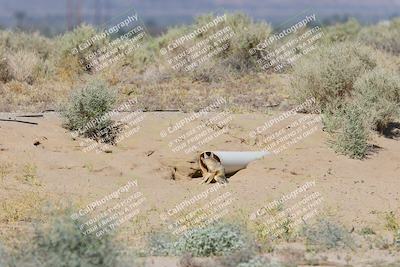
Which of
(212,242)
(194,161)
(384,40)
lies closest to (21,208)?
(212,242)

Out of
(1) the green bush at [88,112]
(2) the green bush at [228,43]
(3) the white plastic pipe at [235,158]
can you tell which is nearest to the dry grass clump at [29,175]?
(1) the green bush at [88,112]

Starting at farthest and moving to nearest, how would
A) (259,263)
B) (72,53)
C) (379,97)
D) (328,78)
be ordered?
(72,53) < (328,78) < (379,97) < (259,263)

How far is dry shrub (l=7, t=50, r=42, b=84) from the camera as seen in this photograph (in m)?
21.5

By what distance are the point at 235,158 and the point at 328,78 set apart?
13.4 feet

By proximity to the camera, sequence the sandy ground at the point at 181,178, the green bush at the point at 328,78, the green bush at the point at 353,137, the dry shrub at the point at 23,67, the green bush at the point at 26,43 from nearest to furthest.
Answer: the sandy ground at the point at 181,178 < the green bush at the point at 353,137 < the green bush at the point at 328,78 < the dry shrub at the point at 23,67 < the green bush at the point at 26,43

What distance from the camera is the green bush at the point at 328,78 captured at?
1780 centimetres

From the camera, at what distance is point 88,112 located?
1578 centimetres

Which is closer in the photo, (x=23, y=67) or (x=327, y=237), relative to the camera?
(x=327, y=237)

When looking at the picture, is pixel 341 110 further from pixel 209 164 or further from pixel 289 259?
pixel 289 259

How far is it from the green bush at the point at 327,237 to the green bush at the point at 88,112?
584cm

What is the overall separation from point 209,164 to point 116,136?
7.18 ft

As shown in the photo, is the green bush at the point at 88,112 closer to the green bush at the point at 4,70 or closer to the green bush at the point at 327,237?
the green bush at the point at 4,70

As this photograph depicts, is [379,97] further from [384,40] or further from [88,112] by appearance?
[384,40]

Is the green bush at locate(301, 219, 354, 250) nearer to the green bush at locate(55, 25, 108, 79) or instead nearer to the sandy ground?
the sandy ground
